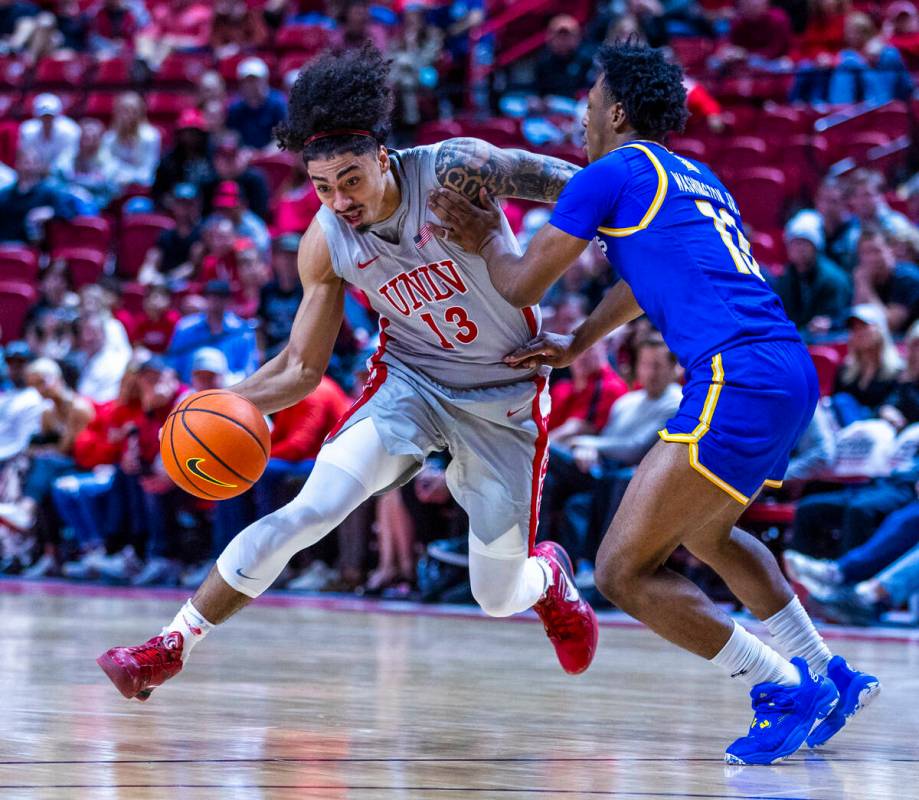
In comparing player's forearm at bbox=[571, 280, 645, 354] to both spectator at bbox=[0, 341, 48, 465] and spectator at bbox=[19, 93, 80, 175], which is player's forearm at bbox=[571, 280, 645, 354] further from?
spectator at bbox=[19, 93, 80, 175]

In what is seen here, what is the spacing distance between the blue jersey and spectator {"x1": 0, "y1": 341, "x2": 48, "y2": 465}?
8.18 meters

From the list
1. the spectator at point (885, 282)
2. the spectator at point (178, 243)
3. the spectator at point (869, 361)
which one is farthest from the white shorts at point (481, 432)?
the spectator at point (178, 243)

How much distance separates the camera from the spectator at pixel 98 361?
12.1 m

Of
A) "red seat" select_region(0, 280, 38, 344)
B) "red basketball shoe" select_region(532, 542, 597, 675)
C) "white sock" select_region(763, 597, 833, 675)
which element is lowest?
"red seat" select_region(0, 280, 38, 344)

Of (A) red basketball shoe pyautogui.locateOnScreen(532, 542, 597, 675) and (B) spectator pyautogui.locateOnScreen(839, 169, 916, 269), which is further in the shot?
(B) spectator pyautogui.locateOnScreen(839, 169, 916, 269)

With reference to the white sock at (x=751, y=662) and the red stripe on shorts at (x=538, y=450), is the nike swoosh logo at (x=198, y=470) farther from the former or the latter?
the white sock at (x=751, y=662)

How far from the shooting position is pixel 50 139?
15000mm

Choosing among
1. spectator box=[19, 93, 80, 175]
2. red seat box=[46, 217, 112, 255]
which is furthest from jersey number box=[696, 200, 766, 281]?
spectator box=[19, 93, 80, 175]

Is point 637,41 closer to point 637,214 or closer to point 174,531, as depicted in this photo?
point 637,214

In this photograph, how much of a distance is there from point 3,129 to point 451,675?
11.2 metres

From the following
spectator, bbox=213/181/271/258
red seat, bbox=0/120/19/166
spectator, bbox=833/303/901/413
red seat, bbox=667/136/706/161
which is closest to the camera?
spectator, bbox=833/303/901/413

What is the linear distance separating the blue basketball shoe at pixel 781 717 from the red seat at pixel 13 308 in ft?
34.0

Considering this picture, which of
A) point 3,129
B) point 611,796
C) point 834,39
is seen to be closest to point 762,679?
point 611,796

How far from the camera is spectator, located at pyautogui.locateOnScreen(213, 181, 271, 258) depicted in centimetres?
1265
